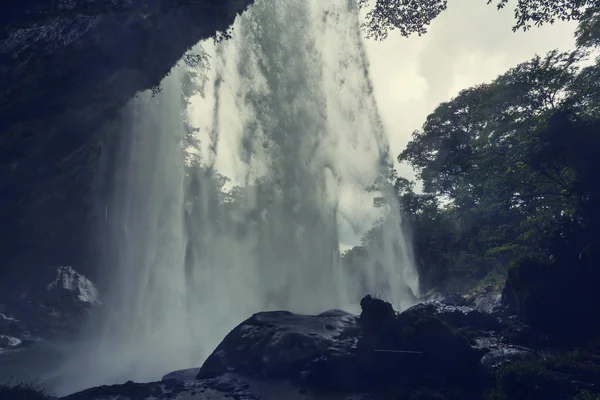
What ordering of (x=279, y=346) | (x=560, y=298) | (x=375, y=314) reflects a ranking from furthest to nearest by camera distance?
(x=560, y=298) < (x=375, y=314) < (x=279, y=346)

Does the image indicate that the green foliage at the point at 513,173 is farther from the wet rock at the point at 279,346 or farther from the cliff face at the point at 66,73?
the cliff face at the point at 66,73

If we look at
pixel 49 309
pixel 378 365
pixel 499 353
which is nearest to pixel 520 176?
pixel 499 353

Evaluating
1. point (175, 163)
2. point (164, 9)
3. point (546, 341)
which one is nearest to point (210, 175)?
point (175, 163)

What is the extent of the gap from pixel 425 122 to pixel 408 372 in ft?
93.6

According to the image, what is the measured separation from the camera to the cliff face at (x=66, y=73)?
12219mm

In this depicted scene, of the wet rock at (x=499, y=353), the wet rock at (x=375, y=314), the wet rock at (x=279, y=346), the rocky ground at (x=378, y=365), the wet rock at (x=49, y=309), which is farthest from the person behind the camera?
the wet rock at (x=49, y=309)

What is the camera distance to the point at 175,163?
3444cm

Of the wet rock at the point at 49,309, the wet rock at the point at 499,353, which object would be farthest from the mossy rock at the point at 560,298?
the wet rock at the point at 49,309

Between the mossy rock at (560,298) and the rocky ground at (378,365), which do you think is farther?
the mossy rock at (560,298)

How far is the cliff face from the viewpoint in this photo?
12.2 meters

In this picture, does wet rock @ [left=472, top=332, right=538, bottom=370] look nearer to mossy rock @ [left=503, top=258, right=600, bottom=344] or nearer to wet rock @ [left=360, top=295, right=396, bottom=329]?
mossy rock @ [left=503, top=258, right=600, bottom=344]

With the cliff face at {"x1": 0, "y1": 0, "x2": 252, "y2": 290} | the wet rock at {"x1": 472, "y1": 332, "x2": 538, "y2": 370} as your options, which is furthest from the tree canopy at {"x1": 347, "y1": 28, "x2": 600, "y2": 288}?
the cliff face at {"x1": 0, "y1": 0, "x2": 252, "y2": 290}

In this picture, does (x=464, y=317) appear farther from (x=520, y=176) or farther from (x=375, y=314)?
(x=520, y=176)

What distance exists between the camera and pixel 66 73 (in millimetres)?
14305
